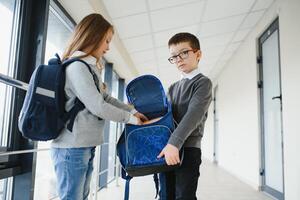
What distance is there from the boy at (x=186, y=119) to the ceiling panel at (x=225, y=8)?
6.65 feet

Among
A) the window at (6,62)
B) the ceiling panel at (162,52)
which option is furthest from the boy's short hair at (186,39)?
the ceiling panel at (162,52)

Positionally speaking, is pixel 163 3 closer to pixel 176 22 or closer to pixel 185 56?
pixel 176 22

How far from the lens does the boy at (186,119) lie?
3.40 ft

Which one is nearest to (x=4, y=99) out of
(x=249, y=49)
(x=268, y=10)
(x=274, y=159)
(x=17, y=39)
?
(x=17, y=39)

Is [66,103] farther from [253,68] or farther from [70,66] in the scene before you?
[253,68]

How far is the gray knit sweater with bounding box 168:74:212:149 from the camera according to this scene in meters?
1.04

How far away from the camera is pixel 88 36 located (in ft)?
3.40

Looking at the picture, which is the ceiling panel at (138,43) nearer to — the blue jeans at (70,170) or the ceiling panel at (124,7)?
the ceiling panel at (124,7)

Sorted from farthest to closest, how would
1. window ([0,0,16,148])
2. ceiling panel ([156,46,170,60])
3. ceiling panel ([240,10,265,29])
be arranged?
ceiling panel ([156,46,170,60]) < ceiling panel ([240,10,265,29]) < window ([0,0,16,148])

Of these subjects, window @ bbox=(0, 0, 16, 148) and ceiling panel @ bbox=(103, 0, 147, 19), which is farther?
ceiling panel @ bbox=(103, 0, 147, 19)

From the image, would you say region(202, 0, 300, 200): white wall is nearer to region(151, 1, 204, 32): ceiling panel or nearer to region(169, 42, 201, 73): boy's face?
region(151, 1, 204, 32): ceiling panel

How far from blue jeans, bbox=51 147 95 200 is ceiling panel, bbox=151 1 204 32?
2.37 meters

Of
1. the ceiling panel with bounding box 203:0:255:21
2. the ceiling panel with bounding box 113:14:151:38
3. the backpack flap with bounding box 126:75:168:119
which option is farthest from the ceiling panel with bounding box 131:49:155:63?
the backpack flap with bounding box 126:75:168:119

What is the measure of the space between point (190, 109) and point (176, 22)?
2.46m
